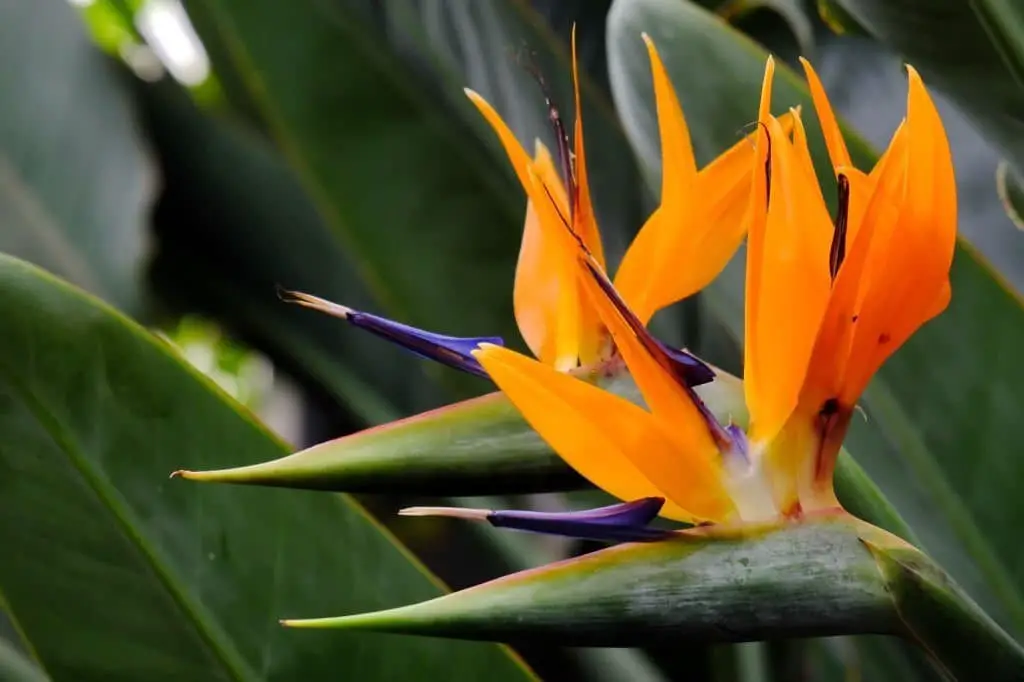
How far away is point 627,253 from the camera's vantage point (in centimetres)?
36

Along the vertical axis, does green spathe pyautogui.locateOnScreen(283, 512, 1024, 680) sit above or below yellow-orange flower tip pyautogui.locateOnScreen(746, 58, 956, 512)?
below

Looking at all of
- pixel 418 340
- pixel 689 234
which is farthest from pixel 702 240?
pixel 418 340

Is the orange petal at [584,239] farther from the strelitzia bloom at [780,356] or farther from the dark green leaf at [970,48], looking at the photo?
the dark green leaf at [970,48]

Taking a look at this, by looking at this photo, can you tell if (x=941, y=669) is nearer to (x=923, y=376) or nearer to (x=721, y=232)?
(x=721, y=232)

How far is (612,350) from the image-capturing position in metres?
0.34

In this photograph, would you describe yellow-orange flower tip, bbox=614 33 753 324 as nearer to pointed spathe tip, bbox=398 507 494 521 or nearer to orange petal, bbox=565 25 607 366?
orange petal, bbox=565 25 607 366

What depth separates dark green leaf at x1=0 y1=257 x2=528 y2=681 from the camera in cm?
39

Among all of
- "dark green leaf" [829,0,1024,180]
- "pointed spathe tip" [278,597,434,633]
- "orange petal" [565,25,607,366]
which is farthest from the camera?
"dark green leaf" [829,0,1024,180]

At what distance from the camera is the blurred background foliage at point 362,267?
42 centimetres

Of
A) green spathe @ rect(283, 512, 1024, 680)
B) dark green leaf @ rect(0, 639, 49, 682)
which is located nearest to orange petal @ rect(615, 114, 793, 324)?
green spathe @ rect(283, 512, 1024, 680)

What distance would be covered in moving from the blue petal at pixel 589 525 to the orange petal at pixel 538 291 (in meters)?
0.10

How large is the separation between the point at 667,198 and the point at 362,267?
44 centimetres

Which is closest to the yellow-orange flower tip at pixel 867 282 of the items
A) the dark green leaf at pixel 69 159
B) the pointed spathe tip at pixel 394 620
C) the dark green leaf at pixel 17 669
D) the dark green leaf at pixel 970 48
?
the pointed spathe tip at pixel 394 620

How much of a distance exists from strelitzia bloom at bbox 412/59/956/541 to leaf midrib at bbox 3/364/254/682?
18 centimetres
